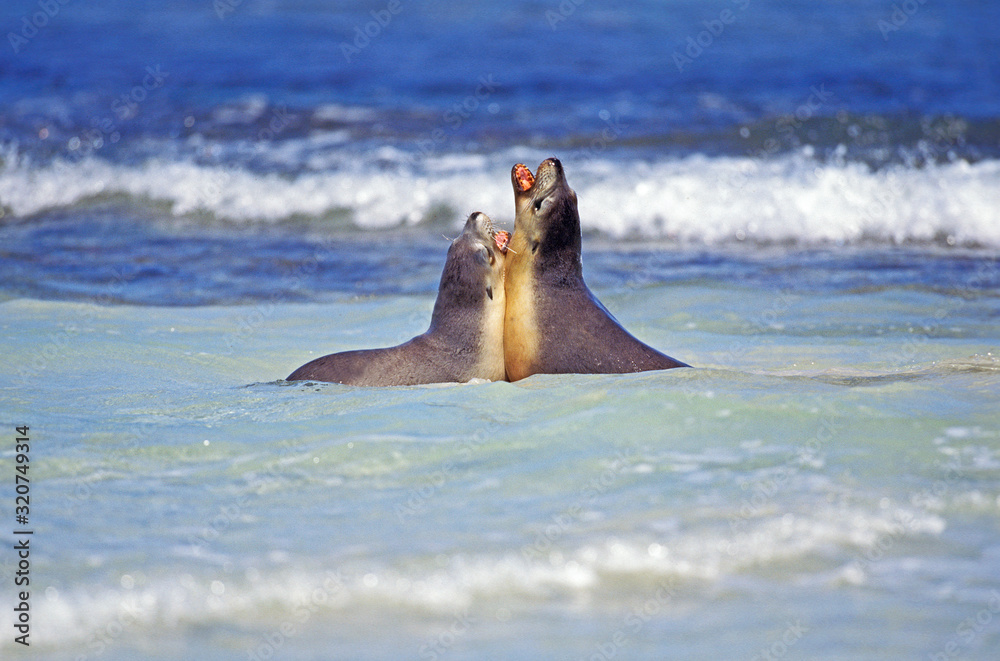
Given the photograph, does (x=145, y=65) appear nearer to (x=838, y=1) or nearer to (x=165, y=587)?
(x=838, y=1)

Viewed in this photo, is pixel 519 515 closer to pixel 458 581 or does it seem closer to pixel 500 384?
pixel 458 581

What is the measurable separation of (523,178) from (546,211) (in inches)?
8.2

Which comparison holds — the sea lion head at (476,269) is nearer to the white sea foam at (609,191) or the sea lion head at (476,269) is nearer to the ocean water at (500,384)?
the ocean water at (500,384)

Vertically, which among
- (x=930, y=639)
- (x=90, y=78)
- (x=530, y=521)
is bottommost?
(x=930, y=639)

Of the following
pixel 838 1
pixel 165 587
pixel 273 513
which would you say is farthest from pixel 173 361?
pixel 838 1

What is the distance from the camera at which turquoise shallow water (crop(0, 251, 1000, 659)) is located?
2.82 meters

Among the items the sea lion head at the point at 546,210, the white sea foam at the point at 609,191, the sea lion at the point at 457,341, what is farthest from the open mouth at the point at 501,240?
the white sea foam at the point at 609,191

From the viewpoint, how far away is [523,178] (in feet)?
17.7

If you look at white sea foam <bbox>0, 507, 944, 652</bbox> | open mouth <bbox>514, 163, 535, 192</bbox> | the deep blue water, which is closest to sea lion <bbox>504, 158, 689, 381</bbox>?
open mouth <bbox>514, 163, 535, 192</bbox>

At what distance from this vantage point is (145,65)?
18.4 m

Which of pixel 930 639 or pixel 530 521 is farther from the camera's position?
pixel 530 521

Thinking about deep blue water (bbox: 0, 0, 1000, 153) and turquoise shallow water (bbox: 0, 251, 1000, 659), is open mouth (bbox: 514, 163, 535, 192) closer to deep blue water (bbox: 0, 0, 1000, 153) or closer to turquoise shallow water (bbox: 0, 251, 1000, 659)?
turquoise shallow water (bbox: 0, 251, 1000, 659)

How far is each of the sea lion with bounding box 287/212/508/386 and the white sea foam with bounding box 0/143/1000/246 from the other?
18.5 feet

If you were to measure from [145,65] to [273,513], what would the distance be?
16605 mm
